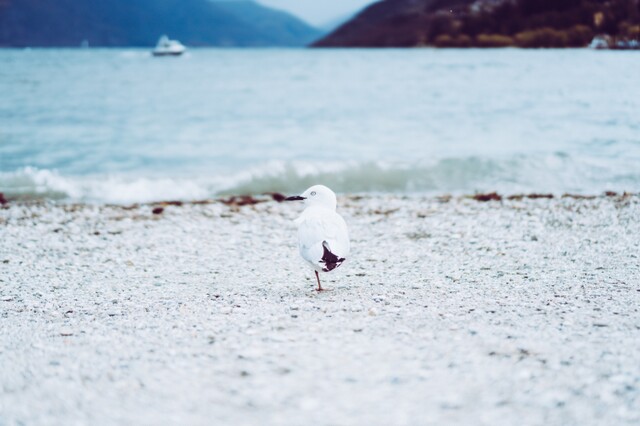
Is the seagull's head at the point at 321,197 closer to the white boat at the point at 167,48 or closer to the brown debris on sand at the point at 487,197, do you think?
the brown debris on sand at the point at 487,197

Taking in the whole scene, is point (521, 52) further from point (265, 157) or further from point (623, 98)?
point (265, 157)

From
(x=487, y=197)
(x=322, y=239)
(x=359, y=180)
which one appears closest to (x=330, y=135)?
(x=359, y=180)

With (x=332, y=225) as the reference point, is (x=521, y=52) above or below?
above

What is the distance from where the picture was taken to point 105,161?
64.2 feet

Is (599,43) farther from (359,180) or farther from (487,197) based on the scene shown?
(487,197)

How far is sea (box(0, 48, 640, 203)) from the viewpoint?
1605 centimetres

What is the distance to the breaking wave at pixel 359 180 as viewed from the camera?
15.0 meters

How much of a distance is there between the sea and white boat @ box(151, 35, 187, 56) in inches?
2060

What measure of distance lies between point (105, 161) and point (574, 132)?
14787 millimetres

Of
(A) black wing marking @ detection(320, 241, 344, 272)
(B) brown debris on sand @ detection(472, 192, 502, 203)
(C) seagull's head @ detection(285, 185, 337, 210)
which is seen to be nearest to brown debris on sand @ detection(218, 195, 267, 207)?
(B) brown debris on sand @ detection(472, 192, 502, 203)

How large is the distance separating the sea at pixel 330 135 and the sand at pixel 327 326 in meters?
5.90

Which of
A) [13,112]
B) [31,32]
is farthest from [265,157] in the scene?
[31,32]

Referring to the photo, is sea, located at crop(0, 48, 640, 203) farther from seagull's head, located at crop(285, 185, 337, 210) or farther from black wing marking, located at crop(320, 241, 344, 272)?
black wing marking, located at crop(320, 241, 344, 272)

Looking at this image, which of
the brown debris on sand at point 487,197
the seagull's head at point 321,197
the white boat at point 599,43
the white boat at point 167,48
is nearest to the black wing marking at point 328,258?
the seagull's head at point 321,197
